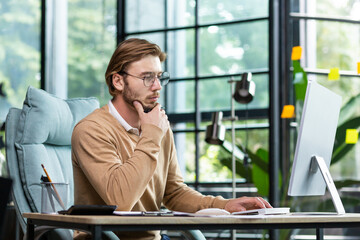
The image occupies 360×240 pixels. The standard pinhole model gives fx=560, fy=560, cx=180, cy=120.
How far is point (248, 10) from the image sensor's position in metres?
3.62

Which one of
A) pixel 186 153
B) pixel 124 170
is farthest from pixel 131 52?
pixel 186 153

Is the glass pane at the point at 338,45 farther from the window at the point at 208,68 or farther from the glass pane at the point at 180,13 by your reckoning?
the glass pane at the point at 180,13

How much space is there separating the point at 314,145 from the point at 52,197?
2.59 ft

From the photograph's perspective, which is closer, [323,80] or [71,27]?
[323,80]

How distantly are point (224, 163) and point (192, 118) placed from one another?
0.45 m

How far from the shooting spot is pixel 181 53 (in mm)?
3834

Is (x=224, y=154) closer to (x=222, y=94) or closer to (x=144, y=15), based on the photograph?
(x=222, y=94)

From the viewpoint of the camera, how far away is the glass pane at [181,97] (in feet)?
12.4

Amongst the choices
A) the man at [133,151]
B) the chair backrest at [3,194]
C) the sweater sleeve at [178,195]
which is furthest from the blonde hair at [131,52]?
the chair backrest at [3,194]

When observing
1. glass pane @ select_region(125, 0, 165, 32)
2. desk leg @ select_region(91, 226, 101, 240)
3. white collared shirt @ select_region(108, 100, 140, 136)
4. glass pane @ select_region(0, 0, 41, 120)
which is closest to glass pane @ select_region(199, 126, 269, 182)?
glass pane @ select_region(125, 0, 165, 32)

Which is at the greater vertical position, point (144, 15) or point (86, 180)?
point (144, 15)

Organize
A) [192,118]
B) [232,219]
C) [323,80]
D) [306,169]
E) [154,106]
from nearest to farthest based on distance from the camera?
[232,219]
[306,169]
[154,106]
[323,80]
[192,118]

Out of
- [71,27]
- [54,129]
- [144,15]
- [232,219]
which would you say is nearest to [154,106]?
[54,129]

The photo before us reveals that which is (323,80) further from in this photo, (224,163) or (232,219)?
(232,219)
